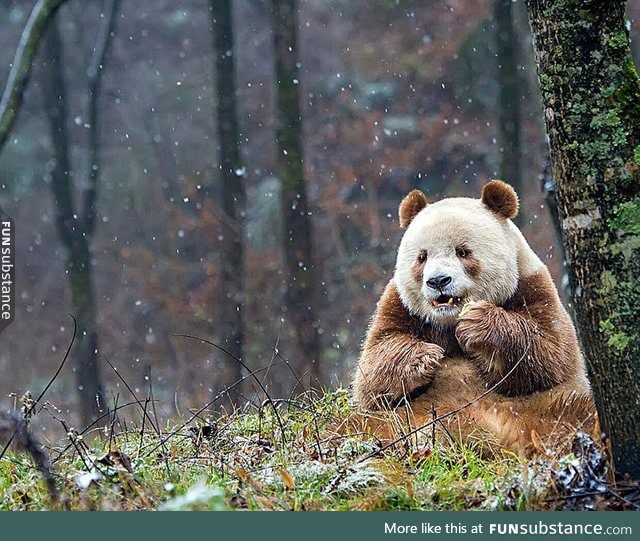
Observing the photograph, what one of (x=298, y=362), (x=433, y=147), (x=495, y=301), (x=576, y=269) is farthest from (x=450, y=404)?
(x=433, y=147)

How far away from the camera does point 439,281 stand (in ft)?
15.7

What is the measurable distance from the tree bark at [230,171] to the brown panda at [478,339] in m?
8.49

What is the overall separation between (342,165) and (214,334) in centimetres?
402

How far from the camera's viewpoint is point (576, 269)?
153 inches

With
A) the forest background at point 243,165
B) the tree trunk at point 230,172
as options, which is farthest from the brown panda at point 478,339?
the forest background at point 243,165

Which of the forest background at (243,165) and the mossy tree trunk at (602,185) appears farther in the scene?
the forest background at (243,165)

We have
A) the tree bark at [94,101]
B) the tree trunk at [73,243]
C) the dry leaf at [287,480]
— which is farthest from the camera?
the tree bark at [94,101]

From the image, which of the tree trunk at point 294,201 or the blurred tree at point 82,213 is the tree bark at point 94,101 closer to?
the blurred tree at point 82,213

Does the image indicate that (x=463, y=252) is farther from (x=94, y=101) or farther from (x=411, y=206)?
(x=94, y=101)

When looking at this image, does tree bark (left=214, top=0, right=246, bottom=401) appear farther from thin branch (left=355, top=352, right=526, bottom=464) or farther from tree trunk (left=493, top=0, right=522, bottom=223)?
thin branch (left=355, top=352, right=526, bottom=464)

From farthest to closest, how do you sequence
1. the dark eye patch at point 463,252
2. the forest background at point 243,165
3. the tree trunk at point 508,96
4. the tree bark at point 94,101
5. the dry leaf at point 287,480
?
the forest background at point 243,165, the tree bark at point 94,101, the tree trunk at point 508,96, the dark eye patch at point 463,252, the dry leaf at point 287,480

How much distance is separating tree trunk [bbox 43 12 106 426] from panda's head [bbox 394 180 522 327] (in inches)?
382

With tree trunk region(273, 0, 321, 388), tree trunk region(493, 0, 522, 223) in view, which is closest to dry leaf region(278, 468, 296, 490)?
tree trunk region(273, 0, 321, 388)

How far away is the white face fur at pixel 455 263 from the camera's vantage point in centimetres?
485
